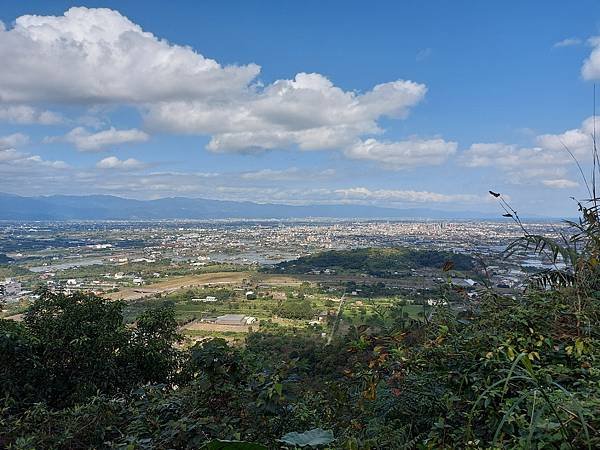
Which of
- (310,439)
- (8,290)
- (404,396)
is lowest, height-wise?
(8,290)

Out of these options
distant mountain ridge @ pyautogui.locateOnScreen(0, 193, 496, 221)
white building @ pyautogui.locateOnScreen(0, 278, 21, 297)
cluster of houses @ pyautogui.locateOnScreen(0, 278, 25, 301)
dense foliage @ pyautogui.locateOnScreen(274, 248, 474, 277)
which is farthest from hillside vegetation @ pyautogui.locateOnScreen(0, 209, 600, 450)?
distant mountain ridge @ pyautogui.locateOnScreen(0, 193, 496, 221)

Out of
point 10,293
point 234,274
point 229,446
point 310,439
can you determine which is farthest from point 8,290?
point 229,446

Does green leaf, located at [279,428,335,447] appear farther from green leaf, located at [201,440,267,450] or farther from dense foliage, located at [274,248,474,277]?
dense foliage, located at [274,248,474,277]

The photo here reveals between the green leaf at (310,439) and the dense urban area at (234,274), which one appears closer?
the green leaf at (310,439)

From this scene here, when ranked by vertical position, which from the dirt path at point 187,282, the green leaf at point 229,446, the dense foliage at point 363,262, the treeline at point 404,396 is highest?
the green leaf at point 229,446

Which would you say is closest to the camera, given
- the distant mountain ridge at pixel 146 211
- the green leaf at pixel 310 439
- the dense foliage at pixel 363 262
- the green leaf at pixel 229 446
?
the green leaf at pixel 229 446

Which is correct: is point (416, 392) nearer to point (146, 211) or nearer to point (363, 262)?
point (363, 262)

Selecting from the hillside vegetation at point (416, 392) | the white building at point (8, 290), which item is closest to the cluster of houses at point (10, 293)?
the white building at point (8, 290)

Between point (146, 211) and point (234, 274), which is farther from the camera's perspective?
point (146, 211)

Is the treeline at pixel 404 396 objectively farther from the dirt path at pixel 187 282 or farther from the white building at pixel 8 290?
the dirt path at pixel 187 282

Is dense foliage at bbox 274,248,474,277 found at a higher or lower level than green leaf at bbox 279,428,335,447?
lower

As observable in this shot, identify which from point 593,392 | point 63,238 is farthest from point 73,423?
point 63,238
